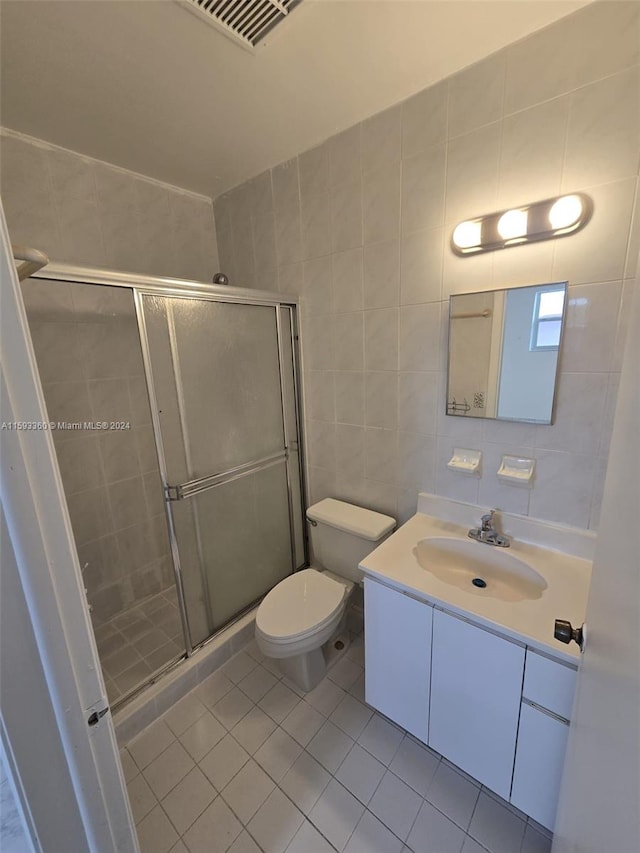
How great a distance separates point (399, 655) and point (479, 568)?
447 millimetres

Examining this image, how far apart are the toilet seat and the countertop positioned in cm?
39

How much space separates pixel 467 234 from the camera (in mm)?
1251

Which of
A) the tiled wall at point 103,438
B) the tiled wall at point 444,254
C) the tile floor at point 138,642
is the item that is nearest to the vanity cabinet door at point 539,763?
the tiled wall at point 444,254

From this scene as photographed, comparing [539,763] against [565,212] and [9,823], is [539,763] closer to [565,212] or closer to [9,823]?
[9,823]

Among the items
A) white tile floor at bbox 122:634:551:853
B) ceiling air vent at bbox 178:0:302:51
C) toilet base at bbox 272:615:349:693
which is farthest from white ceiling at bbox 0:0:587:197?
white tile floor at bbox 122:634:551:853

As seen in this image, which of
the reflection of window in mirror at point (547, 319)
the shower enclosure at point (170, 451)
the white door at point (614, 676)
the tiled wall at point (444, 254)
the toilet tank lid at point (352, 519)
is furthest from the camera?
the toilet tank lid at point (352, 519)

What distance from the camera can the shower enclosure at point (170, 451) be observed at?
1490mm

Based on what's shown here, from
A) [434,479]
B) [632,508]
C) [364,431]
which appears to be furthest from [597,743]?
[364,431]

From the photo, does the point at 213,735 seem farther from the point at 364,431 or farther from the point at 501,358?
the point at 501,358

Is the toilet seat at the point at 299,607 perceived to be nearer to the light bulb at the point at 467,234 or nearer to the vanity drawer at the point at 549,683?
the vanity drawer at the point at 549,683

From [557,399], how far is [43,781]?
1513mm

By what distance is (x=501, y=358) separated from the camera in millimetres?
1269

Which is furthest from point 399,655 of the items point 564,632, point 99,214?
point 99,214

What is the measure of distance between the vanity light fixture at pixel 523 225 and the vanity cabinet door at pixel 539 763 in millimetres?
1418
